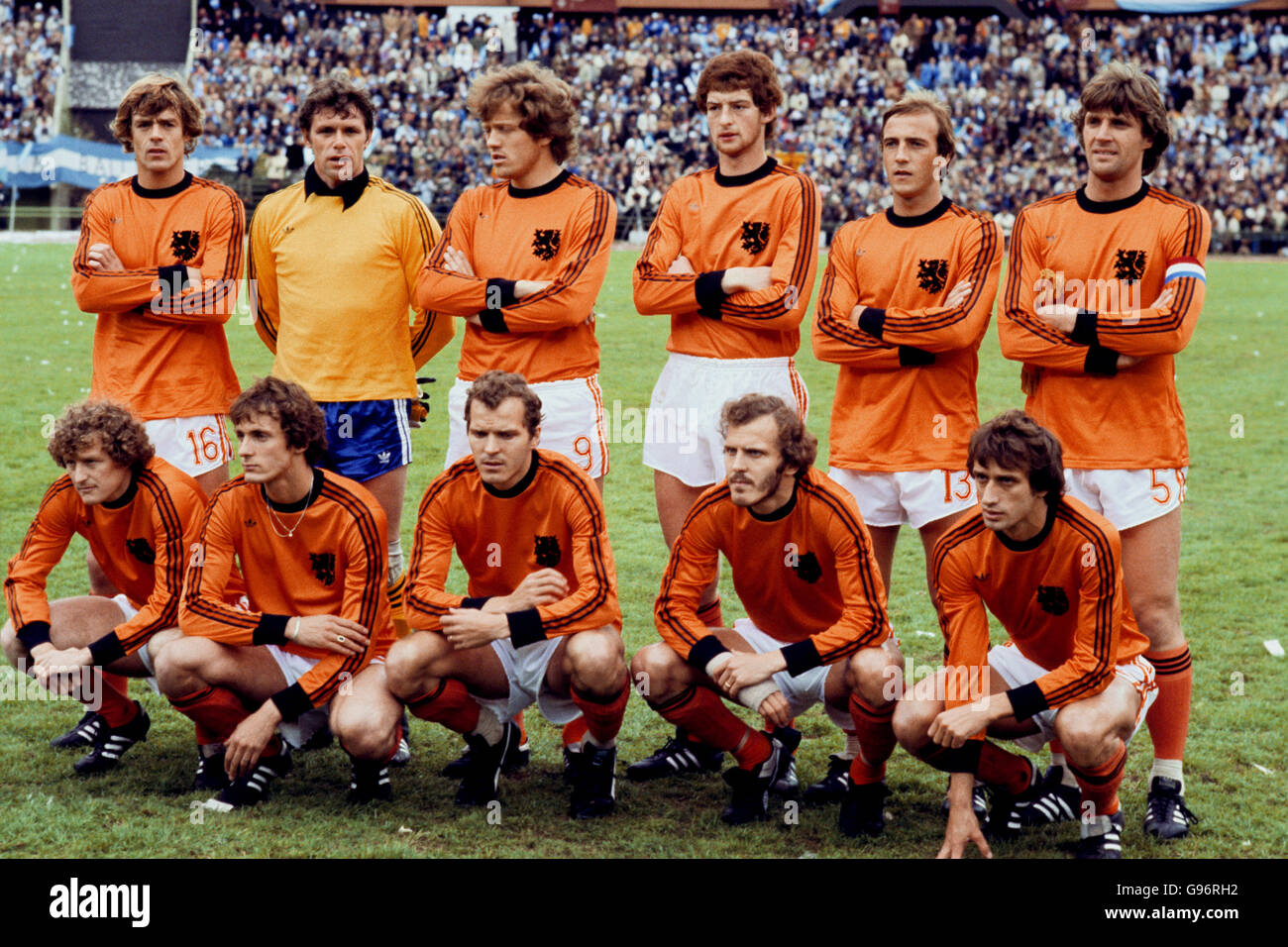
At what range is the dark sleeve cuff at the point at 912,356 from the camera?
5.05 m

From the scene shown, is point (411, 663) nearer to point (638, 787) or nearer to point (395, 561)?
point (638, 787)

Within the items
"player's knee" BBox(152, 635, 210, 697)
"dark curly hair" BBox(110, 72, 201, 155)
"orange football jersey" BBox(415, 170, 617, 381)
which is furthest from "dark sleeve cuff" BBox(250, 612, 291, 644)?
"dark curly hair" BBox(110, 72, 201, 155)

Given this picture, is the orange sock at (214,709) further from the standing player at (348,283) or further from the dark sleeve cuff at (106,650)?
the standing player at (348,283)

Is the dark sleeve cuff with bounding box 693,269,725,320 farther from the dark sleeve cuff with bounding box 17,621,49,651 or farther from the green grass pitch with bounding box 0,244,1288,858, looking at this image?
the dark sleeve cuff with bounding box 17,621,49,651

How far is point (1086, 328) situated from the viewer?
4.67 m

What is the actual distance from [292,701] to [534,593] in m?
0.85

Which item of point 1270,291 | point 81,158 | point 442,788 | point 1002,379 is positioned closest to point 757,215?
point 442,788

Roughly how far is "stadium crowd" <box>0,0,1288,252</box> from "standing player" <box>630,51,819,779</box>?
81.4ft

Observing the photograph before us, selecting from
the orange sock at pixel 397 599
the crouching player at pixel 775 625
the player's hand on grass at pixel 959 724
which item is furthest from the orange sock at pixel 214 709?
the player's hand on grass at pixel 959 724

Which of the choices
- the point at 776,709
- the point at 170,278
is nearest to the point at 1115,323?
the point at 776,709

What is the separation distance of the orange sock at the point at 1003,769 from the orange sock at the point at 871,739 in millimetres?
291

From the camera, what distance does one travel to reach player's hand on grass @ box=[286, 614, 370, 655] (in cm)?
463

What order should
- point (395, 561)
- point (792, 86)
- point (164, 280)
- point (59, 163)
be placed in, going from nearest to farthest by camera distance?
point (164, 280) < point (395, 561) < point (59, 163) < point (792, 86)

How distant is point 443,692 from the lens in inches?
185
